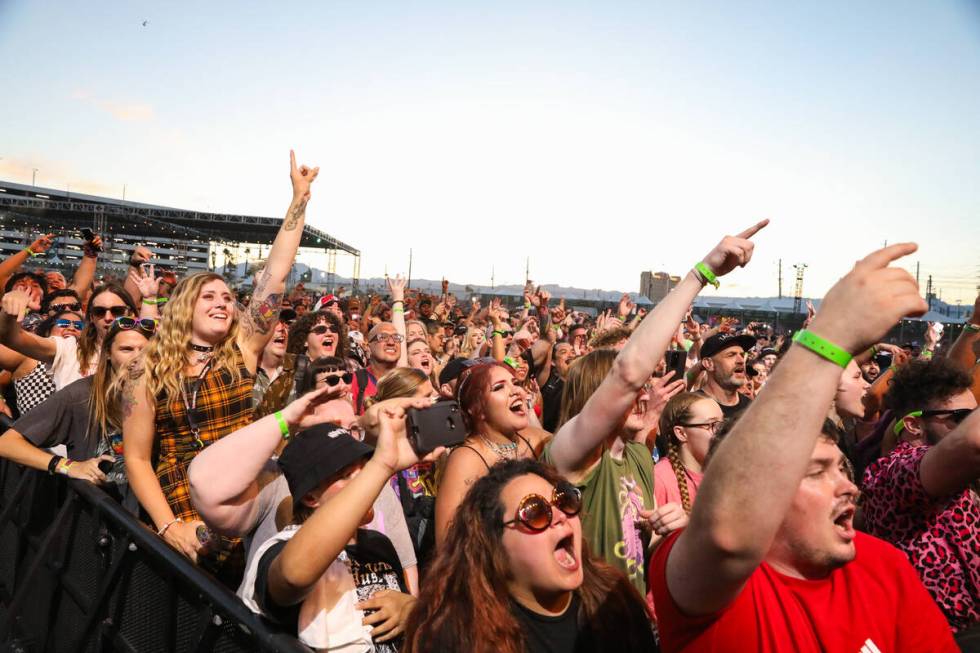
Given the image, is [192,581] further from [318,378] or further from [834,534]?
[834,534]

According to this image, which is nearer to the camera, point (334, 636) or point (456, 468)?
point (334, 636)

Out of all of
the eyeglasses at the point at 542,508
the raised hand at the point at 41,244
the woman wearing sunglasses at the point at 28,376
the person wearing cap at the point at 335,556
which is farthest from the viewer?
the raised hand at the point at 41,244

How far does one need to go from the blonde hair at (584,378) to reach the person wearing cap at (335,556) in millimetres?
1477

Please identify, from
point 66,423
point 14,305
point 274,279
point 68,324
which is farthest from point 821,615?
point 68,324

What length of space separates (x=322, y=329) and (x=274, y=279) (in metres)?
1.68

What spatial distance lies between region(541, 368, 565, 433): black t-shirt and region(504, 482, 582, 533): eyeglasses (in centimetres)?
429

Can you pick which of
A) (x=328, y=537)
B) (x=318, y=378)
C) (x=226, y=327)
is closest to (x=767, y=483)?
(x=328, y=537)

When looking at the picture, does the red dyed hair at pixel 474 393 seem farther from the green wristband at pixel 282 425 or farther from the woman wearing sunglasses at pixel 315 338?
the woman wearing sunglasses at pixel 315 338

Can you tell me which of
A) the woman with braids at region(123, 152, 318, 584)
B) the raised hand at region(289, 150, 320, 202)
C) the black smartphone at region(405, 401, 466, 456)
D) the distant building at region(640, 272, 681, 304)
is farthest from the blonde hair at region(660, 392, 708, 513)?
the distant building at region(640, 272, 681, 304)

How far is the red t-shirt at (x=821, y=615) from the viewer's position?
1542mm

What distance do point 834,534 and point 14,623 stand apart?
13.9 feet

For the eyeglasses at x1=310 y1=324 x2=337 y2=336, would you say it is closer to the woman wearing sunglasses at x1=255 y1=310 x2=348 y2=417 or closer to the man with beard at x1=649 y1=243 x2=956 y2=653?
the woman wearing sunglasses at x1=255 y1=310 x2=348 y2=417

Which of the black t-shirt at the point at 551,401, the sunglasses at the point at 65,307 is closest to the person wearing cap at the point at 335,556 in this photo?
the black t-shirt at the point at 551,401

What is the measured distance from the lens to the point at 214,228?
142 ft
